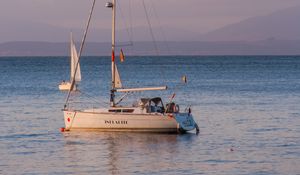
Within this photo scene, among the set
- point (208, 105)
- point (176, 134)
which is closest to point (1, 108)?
point (208, 105)

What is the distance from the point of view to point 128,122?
49.2m

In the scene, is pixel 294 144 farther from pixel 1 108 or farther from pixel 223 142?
pixel 1 108

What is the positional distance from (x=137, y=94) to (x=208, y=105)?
15.4m

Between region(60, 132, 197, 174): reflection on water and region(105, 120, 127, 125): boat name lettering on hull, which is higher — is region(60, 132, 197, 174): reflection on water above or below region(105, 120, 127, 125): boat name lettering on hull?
below

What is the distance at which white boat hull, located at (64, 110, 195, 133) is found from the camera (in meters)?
48.8

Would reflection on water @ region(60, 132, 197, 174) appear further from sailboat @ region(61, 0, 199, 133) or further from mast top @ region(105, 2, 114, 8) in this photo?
mast top @ region(105, 2, 114, 8)

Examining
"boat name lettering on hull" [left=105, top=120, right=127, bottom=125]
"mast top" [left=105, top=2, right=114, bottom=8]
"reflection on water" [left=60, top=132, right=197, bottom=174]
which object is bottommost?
"reflection on water" [left=60, top=132, right=197, bottom=174]

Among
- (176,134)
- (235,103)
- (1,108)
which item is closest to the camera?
A: (176,134)

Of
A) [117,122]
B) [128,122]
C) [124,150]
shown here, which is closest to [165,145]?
[124,150]

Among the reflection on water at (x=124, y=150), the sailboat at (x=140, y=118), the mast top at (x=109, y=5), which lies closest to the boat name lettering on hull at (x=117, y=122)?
the sailboat at (x=140, y=118)

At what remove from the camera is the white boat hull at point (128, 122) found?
48812 millimetres

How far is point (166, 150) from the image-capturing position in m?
43.3

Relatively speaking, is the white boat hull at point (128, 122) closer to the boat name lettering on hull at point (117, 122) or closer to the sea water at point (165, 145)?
the boat name lettering on hull at point (117, 122)

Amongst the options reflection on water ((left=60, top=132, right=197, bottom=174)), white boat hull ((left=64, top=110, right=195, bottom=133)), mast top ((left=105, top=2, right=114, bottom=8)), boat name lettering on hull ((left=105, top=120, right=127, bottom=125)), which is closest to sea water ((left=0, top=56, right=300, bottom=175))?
reflection on water ((left=60, top=132, right=197, bottom=174))
